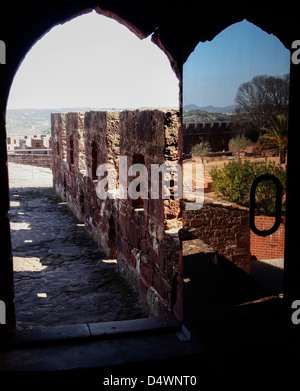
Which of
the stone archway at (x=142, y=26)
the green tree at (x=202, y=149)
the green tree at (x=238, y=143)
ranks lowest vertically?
the green tree at (x=202, y=149)

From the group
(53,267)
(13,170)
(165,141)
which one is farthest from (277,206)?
(13,170)

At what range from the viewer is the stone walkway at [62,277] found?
572 cm

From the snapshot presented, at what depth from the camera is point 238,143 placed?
2.74 m

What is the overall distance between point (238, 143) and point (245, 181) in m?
0.27

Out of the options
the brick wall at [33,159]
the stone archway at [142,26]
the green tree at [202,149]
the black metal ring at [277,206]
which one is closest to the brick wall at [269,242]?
the black metal ring at [277,206]

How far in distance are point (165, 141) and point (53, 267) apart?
3926 mm

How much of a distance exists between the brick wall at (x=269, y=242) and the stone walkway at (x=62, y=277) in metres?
3.08

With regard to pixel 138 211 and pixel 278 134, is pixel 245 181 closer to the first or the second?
pixel 278 134

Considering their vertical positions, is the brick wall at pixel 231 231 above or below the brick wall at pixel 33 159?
above

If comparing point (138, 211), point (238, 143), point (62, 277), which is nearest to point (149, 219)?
point (138, 211)

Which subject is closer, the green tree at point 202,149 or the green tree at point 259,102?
the green tree at point 259,102

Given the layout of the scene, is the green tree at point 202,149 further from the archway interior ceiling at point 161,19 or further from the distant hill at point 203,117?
the archway interior ceiling at point 161,19

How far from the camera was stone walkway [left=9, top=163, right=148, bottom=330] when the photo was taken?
5.72 m

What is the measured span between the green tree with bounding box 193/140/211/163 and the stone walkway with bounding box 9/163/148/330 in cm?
289
